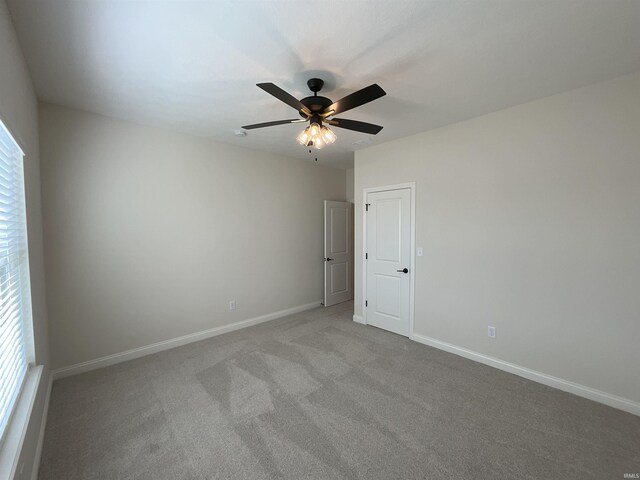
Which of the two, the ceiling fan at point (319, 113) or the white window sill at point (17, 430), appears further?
the ceiling fan at point (319, 113)

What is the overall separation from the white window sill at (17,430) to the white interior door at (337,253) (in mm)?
3761

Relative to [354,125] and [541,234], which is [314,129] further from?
[541,234]

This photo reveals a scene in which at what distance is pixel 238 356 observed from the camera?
3100 mm

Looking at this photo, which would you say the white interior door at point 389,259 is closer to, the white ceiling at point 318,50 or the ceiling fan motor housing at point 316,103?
the white ceiling at point 318,50

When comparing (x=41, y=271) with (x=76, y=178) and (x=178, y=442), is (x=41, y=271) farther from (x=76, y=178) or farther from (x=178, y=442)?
(x=178, y=442)

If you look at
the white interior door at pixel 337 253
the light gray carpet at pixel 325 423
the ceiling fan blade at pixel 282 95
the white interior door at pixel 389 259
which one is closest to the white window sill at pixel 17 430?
the light gray carpet at pixel 325 423

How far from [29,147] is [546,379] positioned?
4.83m

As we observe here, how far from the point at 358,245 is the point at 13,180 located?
3587mm

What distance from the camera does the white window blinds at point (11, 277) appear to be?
1360 mm

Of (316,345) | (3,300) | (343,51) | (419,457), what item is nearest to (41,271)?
(3,300)

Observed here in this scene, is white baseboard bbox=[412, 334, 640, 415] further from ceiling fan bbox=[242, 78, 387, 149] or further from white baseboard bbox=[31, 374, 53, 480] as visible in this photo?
white baseboard bbox=[31, 374, 53, 480]

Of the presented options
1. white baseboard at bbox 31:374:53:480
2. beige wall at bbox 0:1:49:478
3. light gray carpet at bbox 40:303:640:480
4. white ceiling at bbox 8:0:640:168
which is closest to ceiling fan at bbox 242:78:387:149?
white ceiling at bbox 8:0:640:168

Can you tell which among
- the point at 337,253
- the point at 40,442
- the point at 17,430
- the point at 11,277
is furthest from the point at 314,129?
the point at 337,253

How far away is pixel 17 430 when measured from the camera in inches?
53.7
